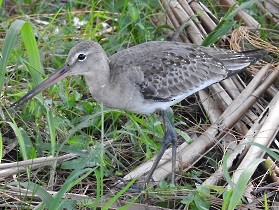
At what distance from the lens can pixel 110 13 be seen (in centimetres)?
699

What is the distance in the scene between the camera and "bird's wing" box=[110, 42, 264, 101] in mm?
5582

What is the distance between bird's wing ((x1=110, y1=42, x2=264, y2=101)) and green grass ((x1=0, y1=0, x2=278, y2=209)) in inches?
11.1

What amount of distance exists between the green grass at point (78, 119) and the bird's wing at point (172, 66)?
0.92ft

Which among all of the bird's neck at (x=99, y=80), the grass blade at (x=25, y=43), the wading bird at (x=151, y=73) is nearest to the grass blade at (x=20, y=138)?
the grass blade at (x=25, y=43)

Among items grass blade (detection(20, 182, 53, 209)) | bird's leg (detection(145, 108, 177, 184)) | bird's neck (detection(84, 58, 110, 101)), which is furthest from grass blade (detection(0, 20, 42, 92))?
bird's leg (detection(145, 108, 177, 184))

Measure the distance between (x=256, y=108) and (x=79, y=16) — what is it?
196 centimetres

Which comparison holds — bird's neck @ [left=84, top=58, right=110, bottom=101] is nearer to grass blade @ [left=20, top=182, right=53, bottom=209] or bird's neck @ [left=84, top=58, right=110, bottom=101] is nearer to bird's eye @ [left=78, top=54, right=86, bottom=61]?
bird's eye @ [left=78, top=54, right=86, bottom=61]

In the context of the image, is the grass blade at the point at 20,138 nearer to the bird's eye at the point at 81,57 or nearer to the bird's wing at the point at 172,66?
the bird's eye at the point at 81,57

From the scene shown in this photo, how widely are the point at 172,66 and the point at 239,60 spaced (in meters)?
0.57

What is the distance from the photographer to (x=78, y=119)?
576cm

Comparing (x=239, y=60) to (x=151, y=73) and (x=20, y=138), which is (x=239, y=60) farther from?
(x=20, y=138)

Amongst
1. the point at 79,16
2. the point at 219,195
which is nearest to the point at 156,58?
the point at 219,195

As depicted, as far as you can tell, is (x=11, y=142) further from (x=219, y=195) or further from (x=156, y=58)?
(x=219, y=195)

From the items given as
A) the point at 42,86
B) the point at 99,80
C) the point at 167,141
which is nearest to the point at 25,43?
the point at 42,86
